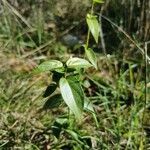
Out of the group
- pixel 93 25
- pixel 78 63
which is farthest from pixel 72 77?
pixel 93 25

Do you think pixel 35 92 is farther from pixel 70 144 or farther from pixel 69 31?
pixel 69 31

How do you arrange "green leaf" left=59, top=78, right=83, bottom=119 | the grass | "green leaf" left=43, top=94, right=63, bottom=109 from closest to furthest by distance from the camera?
1. "green leaf" left=59, top=78, right=83, bottom=119
2. "green leaf" left=43, top=94, right=63, bottom=109
3. the grass

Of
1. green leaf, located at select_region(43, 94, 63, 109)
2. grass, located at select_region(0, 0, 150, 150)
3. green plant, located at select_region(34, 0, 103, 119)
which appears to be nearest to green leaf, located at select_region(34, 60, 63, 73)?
green plant, located at select_region(34, 0, 103, 119)

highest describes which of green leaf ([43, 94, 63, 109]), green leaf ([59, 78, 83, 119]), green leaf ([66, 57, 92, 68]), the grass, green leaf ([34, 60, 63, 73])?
green leaf ([34, 60, 63, 73])

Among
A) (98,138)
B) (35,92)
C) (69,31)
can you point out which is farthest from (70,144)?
(69,31)

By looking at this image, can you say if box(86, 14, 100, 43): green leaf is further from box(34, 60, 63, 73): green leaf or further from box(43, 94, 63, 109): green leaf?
box(43, 94, 63, 109): green leaf

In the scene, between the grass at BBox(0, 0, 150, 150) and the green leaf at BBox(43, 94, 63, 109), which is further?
the grass at BBox(0, 0, 150, 150)
